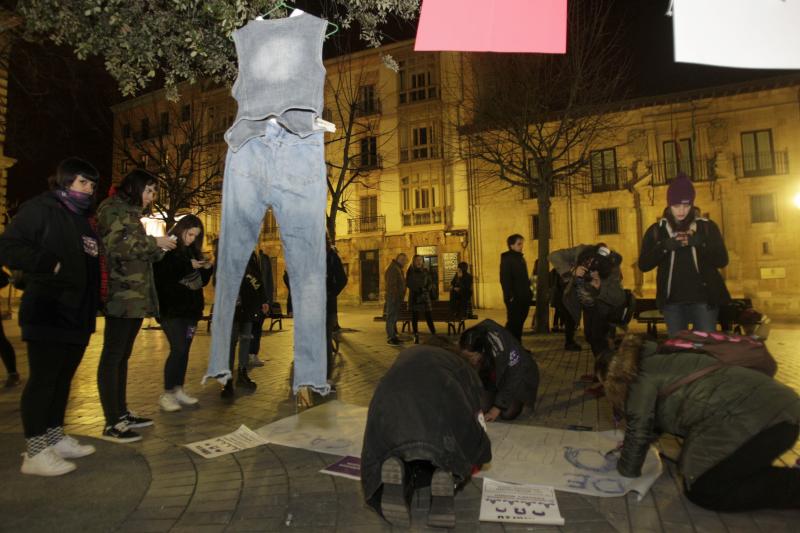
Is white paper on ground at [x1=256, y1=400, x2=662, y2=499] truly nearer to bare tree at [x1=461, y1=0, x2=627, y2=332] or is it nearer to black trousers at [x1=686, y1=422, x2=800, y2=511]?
black trousers at [x1=686, y1=422, x2=800, y2=511]

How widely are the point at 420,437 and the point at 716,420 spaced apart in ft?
5.32

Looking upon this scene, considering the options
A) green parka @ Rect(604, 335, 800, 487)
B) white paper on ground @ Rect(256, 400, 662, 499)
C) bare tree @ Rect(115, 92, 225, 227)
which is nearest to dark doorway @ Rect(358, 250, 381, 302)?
bare tree @ Rect(115, 92, 225, 227)

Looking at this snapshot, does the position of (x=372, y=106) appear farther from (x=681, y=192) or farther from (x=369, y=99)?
(x=681, y=192)

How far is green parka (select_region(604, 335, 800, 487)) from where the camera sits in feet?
8.18

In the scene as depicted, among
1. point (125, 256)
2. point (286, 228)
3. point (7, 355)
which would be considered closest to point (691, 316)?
point (286, 228)

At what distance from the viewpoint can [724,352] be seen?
269 centimetres

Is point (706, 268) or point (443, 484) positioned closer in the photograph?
point (443, 484)

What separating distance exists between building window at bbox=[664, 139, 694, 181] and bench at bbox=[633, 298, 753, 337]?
13871 millimetres

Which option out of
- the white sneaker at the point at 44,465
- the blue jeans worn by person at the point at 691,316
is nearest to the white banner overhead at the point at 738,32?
the blue jeans worn by person at the point at 691,316

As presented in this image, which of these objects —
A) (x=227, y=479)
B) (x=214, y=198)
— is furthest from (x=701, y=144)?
(x=227, y=479)

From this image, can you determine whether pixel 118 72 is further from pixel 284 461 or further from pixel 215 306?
pixel 284 461

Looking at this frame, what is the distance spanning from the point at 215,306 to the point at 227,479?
1.16m

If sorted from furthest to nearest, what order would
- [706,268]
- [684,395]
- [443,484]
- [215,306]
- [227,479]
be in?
[706,268] → [227,479] → [215,306] → [684,395] → [443,484]

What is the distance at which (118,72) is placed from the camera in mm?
4812
